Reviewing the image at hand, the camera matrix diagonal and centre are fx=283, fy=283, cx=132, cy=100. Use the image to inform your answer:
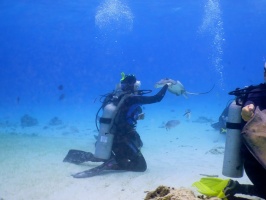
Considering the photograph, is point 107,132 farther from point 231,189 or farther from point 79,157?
point 231,189

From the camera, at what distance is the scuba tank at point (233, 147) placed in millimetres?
4427

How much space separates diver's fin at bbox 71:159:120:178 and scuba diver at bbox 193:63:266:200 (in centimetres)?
399

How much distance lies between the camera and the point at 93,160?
28.2ft

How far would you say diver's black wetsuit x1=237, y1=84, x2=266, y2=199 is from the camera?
3425 mm

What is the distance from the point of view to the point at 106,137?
287 inches

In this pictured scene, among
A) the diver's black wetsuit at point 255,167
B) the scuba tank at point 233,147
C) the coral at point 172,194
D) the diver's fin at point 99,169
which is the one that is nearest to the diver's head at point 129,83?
the diver's fin at point 99,169

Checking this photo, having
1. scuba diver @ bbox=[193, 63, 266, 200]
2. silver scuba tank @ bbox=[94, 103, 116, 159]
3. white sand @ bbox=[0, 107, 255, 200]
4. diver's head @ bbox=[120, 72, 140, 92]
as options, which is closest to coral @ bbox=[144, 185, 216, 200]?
scuba diver @ bbox=[193, 63, 266, 200]

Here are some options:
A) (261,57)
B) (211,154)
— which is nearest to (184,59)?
(261,57)

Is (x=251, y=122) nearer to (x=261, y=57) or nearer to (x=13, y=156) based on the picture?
(x=13, y=156)

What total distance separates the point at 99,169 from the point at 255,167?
16.5 feet

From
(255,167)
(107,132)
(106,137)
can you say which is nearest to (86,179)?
(106,137)

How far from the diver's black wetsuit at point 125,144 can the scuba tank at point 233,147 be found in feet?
10.3

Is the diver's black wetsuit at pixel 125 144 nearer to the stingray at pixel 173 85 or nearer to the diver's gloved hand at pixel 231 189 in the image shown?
the stingray at pixel 173 85

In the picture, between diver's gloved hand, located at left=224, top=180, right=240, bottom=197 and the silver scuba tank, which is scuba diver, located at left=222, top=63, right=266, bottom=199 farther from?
the silver scuba tank
